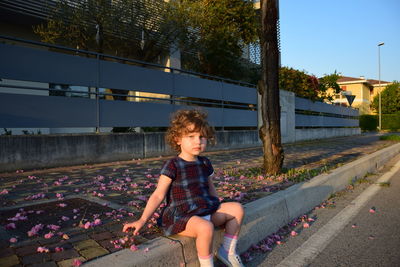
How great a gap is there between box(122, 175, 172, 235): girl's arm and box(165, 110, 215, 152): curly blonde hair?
15.8 inches

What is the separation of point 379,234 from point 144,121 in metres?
7.11

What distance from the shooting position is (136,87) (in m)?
9.12

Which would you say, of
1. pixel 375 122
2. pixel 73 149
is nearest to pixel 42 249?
pixel 73 149

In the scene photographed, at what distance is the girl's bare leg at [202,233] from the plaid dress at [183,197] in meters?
0.08

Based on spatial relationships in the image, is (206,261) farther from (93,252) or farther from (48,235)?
(48,235)

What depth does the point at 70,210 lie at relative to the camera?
3332mm

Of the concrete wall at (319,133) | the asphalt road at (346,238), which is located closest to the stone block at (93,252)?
the asphalt road at (346,238)

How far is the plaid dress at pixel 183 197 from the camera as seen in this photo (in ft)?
7.72

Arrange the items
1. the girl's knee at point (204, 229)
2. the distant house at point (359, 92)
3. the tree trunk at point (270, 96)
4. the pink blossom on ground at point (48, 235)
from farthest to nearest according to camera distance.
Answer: the distant house at point (359, 92) → the tree trunk at point (270, 96) → the pink blossom on ground at point (48, 235) → the girl's knee at point (204, 229)

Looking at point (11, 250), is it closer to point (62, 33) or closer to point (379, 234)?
point (379, 234)

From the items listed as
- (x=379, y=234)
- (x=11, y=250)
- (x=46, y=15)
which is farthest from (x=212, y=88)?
(x=11, y=250)

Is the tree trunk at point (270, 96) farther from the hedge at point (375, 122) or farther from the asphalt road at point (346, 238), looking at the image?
the hedge at point (375, 122)

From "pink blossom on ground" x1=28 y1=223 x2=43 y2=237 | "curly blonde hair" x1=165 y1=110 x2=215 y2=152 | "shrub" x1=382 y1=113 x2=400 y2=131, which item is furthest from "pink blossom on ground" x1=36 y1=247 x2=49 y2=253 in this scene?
"shrub" x1=382 y1=113 x2=400 y2=131

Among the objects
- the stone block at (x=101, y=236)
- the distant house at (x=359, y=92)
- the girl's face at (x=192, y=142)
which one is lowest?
the stone block at (x=101, y=236)
